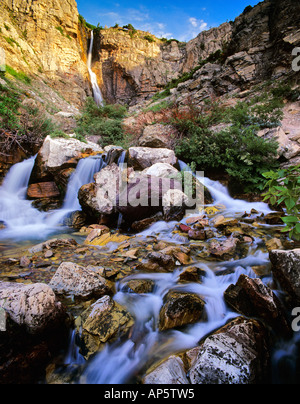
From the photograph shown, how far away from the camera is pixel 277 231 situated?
147 inches

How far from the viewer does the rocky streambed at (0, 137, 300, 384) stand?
148 cm

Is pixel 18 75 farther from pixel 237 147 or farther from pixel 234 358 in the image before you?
pixel 234 358

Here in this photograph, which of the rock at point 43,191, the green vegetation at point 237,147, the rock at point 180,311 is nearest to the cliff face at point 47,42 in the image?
the rock at point 43,191

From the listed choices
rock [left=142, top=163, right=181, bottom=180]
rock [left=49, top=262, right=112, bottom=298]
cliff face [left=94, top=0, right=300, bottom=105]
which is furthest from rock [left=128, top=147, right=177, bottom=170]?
cliff face [left=94, top=0, right=300, bottom=105]

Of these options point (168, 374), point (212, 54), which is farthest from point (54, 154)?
point (212, 54)

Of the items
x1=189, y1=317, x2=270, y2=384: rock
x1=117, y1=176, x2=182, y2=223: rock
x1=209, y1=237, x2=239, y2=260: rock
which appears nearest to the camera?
x1=189, y1=317, x2=270, y2=384: rock

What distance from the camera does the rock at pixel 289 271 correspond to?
1.99 meters

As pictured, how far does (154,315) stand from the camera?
82.0 inches

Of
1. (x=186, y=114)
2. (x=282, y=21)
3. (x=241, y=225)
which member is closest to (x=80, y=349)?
(x=241, y=225)

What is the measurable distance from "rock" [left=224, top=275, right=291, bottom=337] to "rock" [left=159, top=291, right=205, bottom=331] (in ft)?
1.29

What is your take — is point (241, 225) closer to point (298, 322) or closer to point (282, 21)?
point (298, 322)

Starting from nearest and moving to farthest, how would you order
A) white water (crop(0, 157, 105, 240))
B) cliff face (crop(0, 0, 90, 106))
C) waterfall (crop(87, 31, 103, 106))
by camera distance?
white water (crop(0, 157, 105, 240)), cliff face (crop(0, 0, 90, 106)), waterfall (crop(87, 31, 103, 106))

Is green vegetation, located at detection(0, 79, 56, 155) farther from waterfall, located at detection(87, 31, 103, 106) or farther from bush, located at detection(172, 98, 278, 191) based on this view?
waterfall, located at detection(87, 31, 103, 106)
